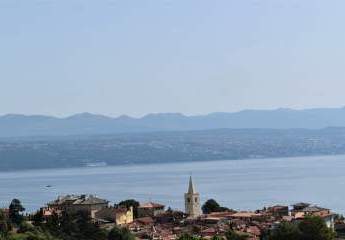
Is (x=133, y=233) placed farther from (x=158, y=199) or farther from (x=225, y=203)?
(x=158, y=199)

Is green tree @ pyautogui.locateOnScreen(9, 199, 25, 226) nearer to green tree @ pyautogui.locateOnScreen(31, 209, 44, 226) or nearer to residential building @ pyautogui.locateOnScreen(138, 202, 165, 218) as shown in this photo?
green tree @ pyautogui.locateOnScreen(31, 209, 44, 226)

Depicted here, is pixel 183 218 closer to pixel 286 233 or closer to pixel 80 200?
pixel 80 200

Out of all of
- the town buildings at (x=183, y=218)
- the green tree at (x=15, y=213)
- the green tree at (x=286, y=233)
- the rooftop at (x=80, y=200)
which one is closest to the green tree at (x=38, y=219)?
the green tree at (x=15, y=213)

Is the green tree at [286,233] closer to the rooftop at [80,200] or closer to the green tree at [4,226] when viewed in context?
the green tree at [4,226]

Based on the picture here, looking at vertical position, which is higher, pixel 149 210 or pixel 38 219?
pixel 38 219

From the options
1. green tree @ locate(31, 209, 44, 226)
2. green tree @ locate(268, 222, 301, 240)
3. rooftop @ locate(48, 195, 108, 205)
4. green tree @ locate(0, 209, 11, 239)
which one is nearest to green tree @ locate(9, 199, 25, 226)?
green tree @ locate(31, 209, 44, 226)

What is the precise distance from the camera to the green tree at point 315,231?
33.0m

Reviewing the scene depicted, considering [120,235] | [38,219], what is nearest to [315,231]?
[120,235]

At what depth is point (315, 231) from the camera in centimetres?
3319

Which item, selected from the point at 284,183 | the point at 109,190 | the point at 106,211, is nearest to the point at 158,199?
the point at 109,190

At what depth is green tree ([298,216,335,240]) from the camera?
33.0 meters

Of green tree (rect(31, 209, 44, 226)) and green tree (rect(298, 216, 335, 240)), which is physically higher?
green tree (rect(31, 209, 44, 226))

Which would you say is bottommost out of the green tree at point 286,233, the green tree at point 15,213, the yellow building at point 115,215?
the green tree at point 286,233

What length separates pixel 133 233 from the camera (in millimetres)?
37281
